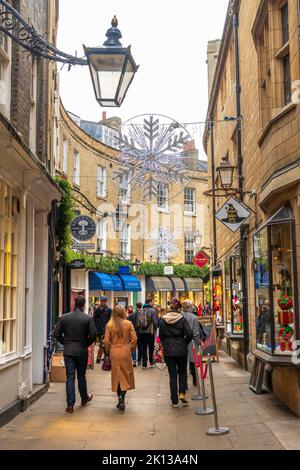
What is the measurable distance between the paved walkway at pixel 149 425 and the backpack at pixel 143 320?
141 inches

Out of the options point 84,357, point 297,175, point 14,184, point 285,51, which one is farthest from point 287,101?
point 84,357

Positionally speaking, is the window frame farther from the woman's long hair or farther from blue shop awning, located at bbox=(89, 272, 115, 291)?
blue shop awning, located at bbox=(89, 272, 115, 291)

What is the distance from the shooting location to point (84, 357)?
909 cm

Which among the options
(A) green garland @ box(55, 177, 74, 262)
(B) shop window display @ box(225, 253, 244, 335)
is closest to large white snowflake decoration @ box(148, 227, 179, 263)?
(B) shop window display @ box(225, 253, 244, 335)

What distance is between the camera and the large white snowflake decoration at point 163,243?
29.8 metres

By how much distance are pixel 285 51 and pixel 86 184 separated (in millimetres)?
18752

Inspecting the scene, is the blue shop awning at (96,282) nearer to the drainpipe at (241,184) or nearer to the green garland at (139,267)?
the green garland at (139,267)

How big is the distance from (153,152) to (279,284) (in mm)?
4146

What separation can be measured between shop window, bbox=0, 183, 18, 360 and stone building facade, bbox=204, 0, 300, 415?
3978 millimetres

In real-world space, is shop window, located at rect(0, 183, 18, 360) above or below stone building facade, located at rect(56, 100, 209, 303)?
below

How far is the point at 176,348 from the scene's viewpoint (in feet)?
31.2

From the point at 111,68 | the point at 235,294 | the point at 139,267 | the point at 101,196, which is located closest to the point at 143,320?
the point at 235,294

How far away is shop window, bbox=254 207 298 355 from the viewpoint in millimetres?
8852
